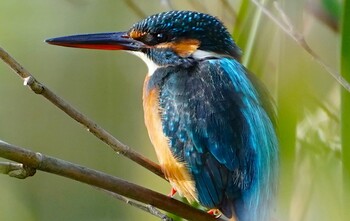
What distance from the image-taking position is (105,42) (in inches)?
67.5

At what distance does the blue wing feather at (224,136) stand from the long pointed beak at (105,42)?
Result: 0.60 ft

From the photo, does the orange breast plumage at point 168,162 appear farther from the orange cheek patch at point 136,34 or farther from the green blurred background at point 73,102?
the green blurred background at point 73,102

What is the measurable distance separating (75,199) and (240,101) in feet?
4.49

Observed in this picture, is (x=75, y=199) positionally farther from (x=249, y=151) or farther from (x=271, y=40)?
(x=271, y=40)

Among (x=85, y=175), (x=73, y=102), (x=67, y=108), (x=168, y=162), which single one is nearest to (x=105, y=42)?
(x=168, y=162)

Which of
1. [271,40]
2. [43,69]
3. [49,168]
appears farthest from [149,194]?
[43,69]

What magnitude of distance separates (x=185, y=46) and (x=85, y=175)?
584 millimetres

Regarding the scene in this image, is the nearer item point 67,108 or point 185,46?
point 67,108

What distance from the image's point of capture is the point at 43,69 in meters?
2.95

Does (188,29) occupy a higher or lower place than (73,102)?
higher

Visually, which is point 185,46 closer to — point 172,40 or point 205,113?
point 172,40

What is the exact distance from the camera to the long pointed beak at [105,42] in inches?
66.1

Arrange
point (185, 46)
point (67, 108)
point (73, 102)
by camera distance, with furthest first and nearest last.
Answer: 1. point (73, 102)
2. point (185, 46)
3. point (67, 108)

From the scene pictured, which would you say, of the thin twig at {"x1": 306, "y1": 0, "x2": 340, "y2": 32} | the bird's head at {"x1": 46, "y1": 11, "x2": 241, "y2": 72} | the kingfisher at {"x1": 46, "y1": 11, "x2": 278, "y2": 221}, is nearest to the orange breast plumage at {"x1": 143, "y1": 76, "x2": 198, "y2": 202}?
the kingfisher at {"x1": 46, "y1": 11, "x2": 278, "y2": 221}
